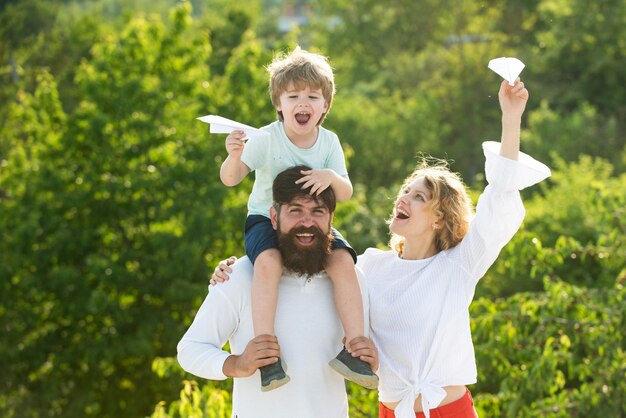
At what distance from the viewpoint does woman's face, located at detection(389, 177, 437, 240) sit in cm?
460

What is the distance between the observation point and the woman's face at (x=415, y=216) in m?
4.60

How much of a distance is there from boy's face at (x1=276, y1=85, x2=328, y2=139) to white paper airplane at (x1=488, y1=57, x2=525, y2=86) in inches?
27.0

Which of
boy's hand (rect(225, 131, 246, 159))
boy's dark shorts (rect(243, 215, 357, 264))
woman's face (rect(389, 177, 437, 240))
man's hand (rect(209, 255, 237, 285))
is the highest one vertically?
boy's hand (rect(225, 131, 246, 159))

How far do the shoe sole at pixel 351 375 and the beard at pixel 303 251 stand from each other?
1.22 ft

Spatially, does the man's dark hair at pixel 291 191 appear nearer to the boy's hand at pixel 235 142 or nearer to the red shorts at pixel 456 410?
the boy's hand at pixel 235 142

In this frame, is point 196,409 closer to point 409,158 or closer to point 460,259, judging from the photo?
point 460,259

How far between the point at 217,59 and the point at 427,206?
26.9m

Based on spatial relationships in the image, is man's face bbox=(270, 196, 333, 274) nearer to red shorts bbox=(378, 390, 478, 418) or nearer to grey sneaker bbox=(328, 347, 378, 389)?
grey sneaker bbox=(328, 347, 378, 389)

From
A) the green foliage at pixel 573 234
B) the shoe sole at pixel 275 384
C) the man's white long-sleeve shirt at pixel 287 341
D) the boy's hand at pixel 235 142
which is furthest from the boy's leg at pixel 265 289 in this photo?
the green foliage at pixel 573 234

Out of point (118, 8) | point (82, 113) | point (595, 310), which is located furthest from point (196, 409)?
point (118, 8)

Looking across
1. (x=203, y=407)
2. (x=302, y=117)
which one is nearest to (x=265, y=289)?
(x=302, y=117)

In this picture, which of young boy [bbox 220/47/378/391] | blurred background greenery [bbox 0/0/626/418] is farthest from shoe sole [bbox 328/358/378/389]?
blurred background greenery [bbox 0/0/626/418]

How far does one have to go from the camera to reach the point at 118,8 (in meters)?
61.4

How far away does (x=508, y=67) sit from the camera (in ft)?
13.9
